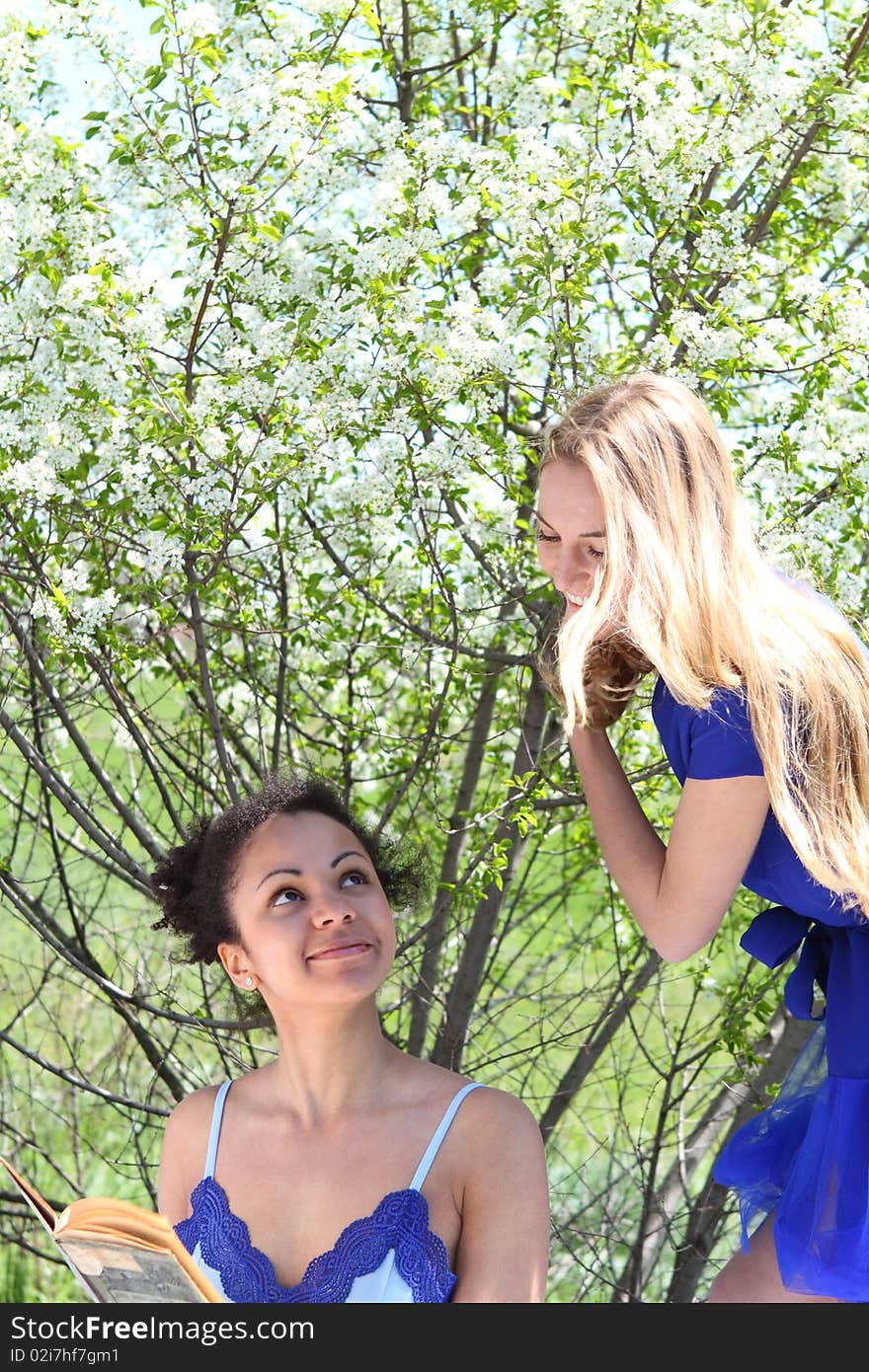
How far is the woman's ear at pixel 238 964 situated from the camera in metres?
1.98

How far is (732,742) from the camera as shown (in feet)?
5.68

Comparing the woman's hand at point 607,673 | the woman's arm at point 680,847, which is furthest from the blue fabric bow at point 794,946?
the woman's hand at point 607,673

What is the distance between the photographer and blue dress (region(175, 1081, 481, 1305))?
1752 mm

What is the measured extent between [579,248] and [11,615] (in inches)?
47.2

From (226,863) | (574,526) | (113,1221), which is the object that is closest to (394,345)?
(574,526)

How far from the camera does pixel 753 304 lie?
3271 millimetres

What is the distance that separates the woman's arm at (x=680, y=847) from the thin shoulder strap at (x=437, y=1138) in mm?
301

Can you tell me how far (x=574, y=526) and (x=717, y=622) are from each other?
0.75ft

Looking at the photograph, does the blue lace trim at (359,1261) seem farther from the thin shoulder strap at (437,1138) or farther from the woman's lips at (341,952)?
the woman's lips at (341,952)

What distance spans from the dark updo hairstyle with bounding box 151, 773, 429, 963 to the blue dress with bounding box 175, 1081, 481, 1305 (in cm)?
38

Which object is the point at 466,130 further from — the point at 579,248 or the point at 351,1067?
the point at 351,1067

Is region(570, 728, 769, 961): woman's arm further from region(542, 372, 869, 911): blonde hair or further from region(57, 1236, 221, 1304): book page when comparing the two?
region(57, 1236, 221, 1304): book page
